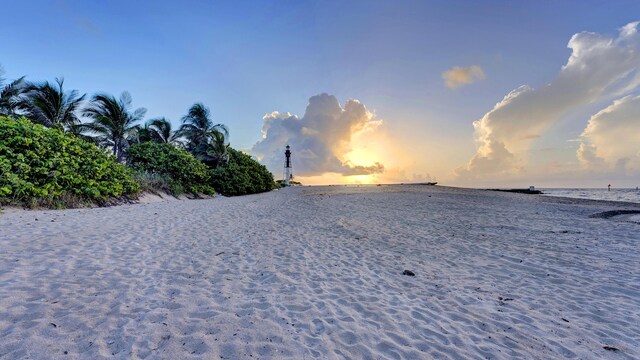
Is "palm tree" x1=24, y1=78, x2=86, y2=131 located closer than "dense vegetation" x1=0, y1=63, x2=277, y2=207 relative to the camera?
No

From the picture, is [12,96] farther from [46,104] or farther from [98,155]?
[98,155]

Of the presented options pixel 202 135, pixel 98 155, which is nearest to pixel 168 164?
pixel 98 155

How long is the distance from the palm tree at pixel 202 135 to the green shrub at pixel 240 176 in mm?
1802

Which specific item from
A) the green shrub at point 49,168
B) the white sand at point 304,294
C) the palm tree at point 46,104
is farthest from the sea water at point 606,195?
the palm tree at point 46,104

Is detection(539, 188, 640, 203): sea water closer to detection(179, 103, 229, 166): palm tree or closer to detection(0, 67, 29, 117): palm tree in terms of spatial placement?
detection(179, 103, 229, 166): palm tree

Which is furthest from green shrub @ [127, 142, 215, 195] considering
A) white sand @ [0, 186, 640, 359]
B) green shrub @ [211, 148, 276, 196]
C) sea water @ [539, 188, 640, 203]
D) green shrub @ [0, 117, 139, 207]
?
sea water @ [539, 188, 640, 203]

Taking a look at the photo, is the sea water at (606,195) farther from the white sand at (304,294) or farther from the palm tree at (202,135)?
the palm tree at (202,135)

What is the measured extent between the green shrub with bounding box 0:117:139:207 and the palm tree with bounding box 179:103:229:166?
18047 mm

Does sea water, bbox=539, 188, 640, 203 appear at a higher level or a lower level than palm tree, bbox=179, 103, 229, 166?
lower

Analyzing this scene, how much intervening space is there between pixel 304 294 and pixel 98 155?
13892 mm

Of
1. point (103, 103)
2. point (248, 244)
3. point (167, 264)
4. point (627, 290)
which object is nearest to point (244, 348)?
point (167, 264)

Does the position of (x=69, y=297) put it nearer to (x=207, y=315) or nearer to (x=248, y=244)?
Result: (x=207, y=315)

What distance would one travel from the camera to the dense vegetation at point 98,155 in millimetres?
10219

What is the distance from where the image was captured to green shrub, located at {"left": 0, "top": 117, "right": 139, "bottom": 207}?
980 cm
